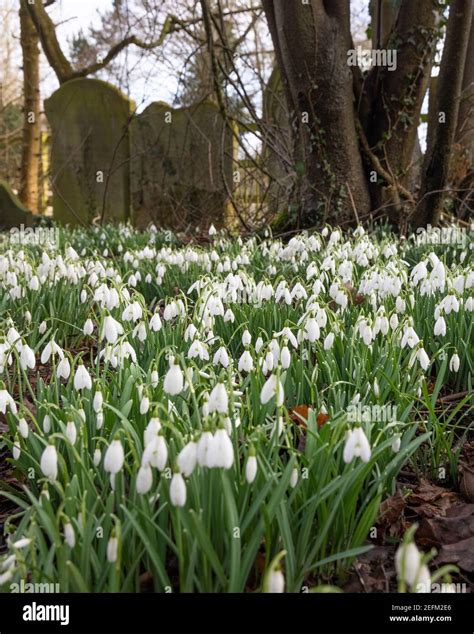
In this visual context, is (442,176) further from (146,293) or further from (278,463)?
(278,463)

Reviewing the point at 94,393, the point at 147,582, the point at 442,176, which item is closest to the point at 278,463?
the point at 147,582

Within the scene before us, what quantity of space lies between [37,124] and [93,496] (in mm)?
13453

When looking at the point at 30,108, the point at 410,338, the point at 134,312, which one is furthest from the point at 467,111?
the point at 30,108

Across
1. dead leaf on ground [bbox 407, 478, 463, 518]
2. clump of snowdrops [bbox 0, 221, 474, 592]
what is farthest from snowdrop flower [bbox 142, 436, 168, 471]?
dead leaf on ground [bbox 407, 478, 463, 518]

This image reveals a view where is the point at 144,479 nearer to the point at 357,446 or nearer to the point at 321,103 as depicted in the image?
the point at 357,446

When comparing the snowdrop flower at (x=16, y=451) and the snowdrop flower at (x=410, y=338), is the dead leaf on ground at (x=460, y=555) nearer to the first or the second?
the snowdrop flower at (x=410, y=338)

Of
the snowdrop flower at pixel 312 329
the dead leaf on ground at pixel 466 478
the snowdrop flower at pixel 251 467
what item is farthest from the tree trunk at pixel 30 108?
the snowdrop flower at pixel 251 467

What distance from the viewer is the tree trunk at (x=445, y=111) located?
18.7ft

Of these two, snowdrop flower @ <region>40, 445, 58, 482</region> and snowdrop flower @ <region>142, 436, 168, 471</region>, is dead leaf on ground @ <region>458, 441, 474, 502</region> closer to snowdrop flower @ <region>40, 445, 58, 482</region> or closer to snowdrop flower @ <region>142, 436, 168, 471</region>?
snowdrop flower @ <region>142, 436, 168, 471</region>

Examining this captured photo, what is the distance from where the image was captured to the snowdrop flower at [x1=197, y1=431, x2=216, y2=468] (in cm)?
136

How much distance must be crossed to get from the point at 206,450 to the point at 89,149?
10.6m

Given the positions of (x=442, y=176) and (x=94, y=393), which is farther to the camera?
(x=442, y=176)

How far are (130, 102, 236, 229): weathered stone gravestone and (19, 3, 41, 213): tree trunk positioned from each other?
11.4 ft

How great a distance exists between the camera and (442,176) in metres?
6.27
